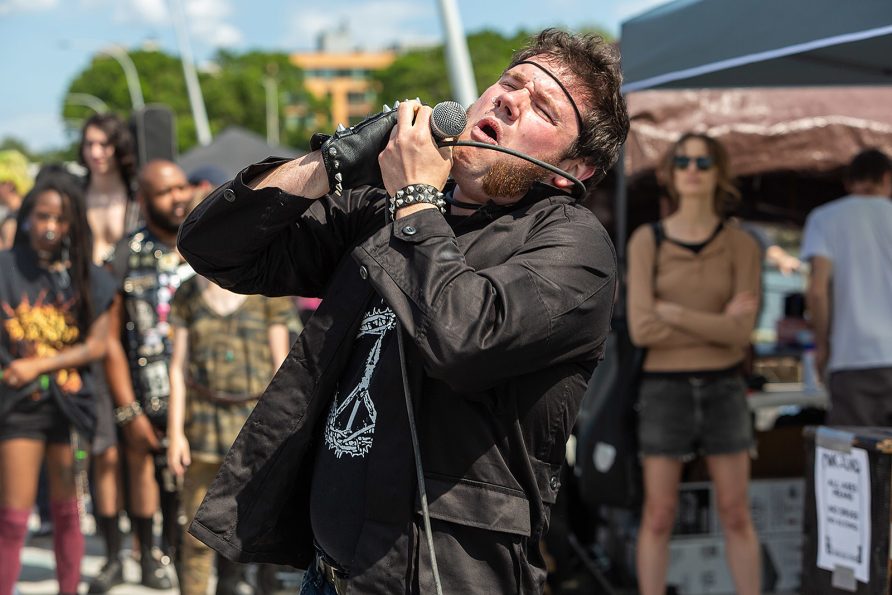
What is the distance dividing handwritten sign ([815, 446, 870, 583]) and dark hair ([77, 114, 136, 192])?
423 cm

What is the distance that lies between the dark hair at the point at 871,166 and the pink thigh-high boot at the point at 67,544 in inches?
155

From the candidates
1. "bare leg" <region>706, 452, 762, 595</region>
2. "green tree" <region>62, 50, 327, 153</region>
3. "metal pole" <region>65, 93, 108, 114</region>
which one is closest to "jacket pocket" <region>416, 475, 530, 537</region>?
"bare leg" <region>706, 452, 762, 595</region>

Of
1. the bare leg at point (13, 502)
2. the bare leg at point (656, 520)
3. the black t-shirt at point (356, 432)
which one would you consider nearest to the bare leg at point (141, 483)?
the bare leg at point (13, 502)

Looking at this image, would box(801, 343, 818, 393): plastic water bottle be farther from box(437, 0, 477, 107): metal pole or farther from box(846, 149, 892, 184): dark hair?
box(437, 0, 477, 107): metal pole

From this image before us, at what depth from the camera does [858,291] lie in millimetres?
4793

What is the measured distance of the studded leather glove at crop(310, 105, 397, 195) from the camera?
6.35 feet

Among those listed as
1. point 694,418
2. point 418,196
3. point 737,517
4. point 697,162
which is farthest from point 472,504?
point 697,162

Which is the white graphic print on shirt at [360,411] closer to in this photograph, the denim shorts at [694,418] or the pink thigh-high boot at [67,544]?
the denim shorts at [694,418]

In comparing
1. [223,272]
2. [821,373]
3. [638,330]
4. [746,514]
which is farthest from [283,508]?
[821,373]

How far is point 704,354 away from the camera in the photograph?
4.46 m

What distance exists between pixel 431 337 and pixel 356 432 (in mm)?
380

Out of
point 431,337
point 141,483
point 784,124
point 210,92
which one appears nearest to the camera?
point 431,337

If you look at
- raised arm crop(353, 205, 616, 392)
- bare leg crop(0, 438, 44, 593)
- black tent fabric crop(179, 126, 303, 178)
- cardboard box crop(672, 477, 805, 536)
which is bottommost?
cardboard box crop(672, 477, 805, 536)

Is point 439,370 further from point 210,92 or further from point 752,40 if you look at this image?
point 210,92
